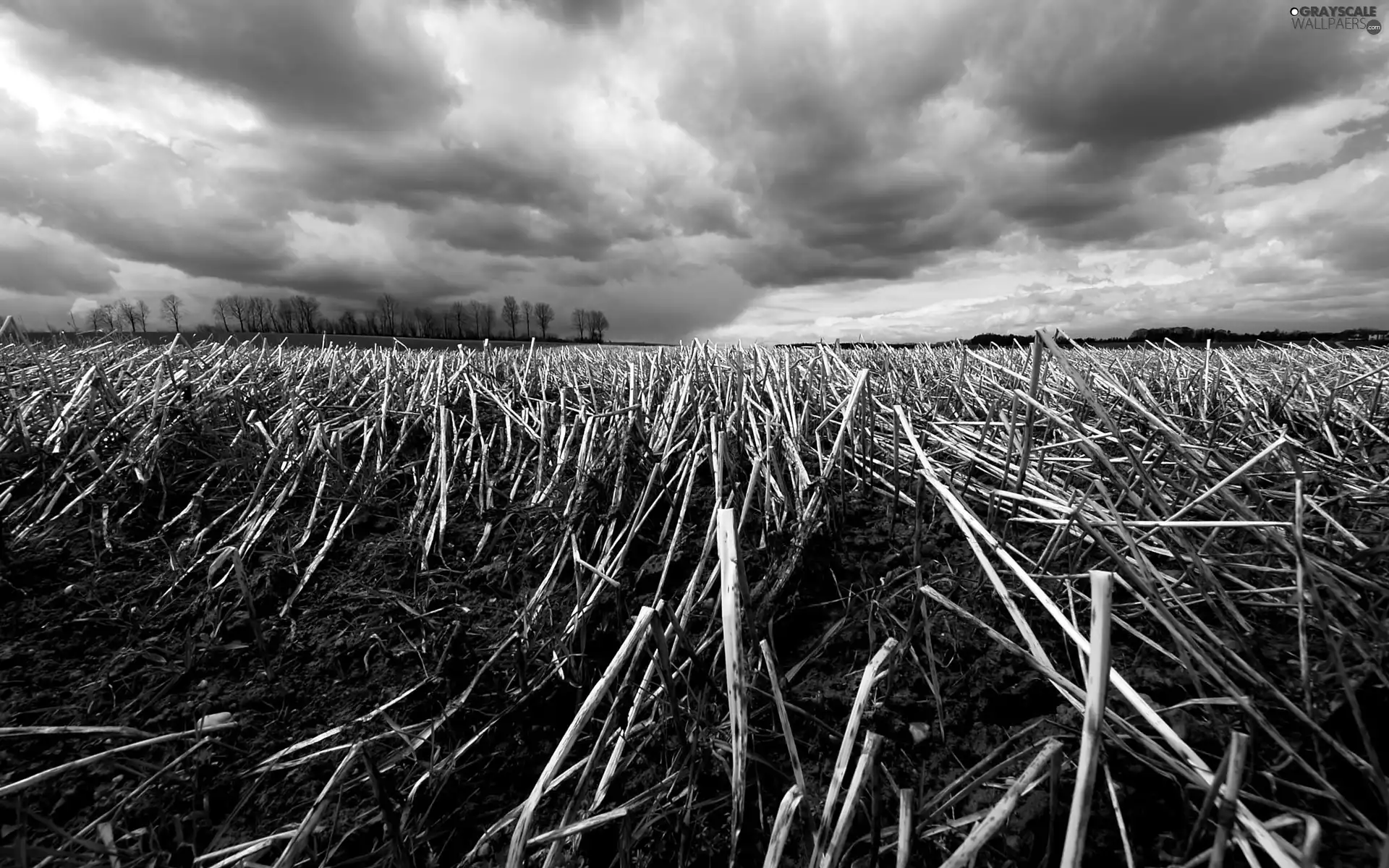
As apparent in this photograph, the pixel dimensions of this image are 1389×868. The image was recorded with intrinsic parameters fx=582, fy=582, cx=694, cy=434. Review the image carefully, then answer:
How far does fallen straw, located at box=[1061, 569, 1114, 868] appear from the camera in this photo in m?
0.90

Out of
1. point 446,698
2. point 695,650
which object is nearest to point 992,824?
point 695,650

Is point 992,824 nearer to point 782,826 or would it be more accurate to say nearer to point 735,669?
point 782,826

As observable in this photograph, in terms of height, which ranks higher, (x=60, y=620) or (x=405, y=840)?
(x=60, y=620)

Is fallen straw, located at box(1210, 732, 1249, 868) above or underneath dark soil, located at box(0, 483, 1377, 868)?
above

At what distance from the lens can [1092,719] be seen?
3.14ft

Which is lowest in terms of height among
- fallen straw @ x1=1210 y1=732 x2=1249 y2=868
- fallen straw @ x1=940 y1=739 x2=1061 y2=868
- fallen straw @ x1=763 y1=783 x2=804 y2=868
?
fallen straw @ x1=763 y1=783 x2=804 y2=868

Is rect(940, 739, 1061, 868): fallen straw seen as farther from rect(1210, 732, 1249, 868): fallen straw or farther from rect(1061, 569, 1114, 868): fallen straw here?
rect(1210, 732, 1249, 868): fallen straw

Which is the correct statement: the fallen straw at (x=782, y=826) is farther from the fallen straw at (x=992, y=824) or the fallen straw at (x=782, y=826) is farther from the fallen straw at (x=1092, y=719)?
the fallen straw at (x=1092, y=719)

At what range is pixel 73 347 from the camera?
209 inches

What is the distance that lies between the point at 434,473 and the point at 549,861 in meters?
2.08

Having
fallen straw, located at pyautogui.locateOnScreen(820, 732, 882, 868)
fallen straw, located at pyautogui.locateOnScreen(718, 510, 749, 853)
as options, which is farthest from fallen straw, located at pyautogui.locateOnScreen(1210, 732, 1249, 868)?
fallen straw, located at pyautogui.locateOnScreen(718, 510, 749, 853)

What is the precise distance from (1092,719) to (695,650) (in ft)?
3.13

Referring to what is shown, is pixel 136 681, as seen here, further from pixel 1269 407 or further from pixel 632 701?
pixel 1269 407

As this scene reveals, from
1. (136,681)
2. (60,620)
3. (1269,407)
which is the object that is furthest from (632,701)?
(1269,407)
